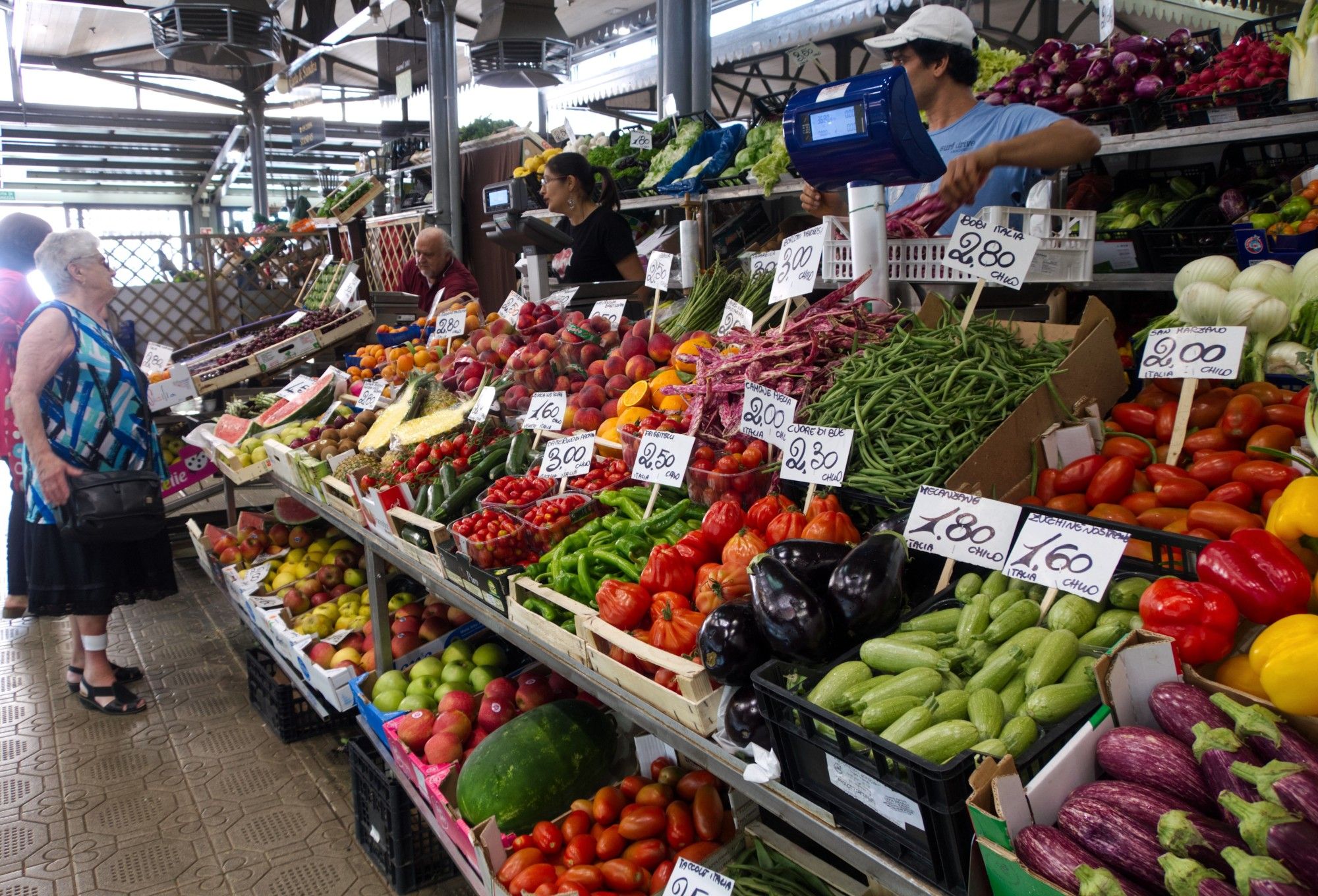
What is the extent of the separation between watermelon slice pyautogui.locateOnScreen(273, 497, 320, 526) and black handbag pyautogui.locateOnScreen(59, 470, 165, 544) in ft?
3.12

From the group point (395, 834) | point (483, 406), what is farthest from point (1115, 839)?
point (483, 406)

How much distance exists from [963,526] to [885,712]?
484 millimetres

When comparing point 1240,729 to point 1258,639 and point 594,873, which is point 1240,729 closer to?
point 1258,639

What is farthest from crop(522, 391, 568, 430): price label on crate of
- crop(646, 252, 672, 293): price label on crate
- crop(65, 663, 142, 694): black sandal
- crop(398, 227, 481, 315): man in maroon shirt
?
crop(398, 227, 481, 315): man in maroon shirt

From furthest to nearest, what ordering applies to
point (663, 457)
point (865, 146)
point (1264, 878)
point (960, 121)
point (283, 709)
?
point (283, 709)
point (960, 121)
point (663, 457)
point (865, 146)
point (1264, 878)

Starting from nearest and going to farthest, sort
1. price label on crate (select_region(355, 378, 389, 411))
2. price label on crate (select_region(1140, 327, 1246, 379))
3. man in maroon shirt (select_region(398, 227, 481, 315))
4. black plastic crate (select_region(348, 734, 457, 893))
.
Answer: price label on crate (select_region(1140, 327, 1246, 379)), black plastic crate (select_region(348, 734, 457, 893)), price label on crate (select_region(355, 378, 389, 411)), man in maroon shirt (select_region(398, 227, 481, 315))

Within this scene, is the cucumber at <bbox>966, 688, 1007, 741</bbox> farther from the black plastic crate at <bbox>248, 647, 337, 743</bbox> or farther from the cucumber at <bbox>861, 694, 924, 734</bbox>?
the black plastic crate at <bbox>248, 647, 337, 743</bbox>

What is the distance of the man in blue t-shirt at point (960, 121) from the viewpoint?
2.69 m

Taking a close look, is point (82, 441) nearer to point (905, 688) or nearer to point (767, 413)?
point (767, 413)

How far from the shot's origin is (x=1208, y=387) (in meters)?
2.20

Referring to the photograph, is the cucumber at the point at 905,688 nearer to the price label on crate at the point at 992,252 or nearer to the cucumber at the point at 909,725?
the cucumber at the point at 909,725

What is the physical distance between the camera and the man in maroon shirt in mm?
6246

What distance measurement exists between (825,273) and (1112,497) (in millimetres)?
1195

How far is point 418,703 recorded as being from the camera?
119 inches
